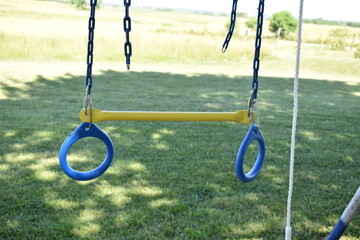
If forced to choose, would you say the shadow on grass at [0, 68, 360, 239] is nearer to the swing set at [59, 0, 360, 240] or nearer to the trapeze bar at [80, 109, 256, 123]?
the swing set at [59, 0, 360, 240]

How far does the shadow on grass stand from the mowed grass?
0.03 feet

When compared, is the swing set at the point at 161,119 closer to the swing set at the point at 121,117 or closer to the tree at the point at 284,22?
the swing set at the point at 121,117

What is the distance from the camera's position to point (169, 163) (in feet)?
14.0

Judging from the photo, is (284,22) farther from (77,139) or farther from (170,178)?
(77,139)

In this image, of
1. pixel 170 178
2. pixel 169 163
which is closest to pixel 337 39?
pixel 169 163

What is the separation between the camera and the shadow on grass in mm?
3047

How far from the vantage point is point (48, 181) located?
3.74 m

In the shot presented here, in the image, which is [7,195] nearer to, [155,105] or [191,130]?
[191,130]

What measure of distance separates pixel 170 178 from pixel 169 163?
16.1 inches

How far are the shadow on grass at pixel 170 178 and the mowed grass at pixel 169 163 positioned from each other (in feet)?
0.03

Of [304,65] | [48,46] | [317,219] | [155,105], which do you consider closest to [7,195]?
[317,219]

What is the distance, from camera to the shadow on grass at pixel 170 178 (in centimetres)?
305

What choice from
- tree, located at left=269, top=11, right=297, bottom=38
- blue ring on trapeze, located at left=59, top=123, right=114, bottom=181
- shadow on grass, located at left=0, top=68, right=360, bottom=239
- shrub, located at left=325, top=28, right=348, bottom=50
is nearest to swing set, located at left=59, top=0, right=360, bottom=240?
blue ring on trapeze, located at left=59, top=123, right=114, bottom=181

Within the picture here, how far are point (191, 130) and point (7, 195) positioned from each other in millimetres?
2616
